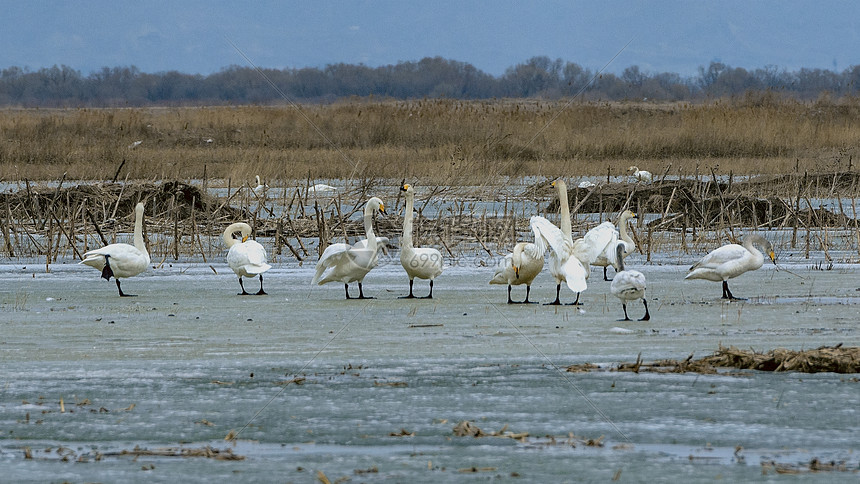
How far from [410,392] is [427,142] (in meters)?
22.5

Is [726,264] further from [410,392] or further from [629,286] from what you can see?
[410,392]

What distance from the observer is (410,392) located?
17.7 ft

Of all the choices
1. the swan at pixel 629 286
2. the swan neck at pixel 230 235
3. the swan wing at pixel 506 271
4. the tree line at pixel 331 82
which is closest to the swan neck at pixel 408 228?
the swan wing at pixel 506 271

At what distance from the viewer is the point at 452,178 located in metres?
17.4

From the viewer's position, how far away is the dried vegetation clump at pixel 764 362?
5684 millimetres

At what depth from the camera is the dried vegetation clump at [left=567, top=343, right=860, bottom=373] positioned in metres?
5.68

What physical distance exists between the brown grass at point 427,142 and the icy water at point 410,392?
39.7 feet

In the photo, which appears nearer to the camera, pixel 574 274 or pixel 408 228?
pixel 574 274

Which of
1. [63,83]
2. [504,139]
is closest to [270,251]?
[504,139]

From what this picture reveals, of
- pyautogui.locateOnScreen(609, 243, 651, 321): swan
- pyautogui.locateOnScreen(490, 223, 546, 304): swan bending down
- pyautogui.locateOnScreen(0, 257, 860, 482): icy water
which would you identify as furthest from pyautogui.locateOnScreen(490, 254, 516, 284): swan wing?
pyautogui.locateOnScreen(609, 243, 651, 321): swan

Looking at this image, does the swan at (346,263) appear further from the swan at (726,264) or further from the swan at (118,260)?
the swan at (726,264)

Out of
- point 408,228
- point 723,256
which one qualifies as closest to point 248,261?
point 408,228

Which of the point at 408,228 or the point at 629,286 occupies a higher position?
the point at 408,228

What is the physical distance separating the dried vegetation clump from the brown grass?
1421cm
